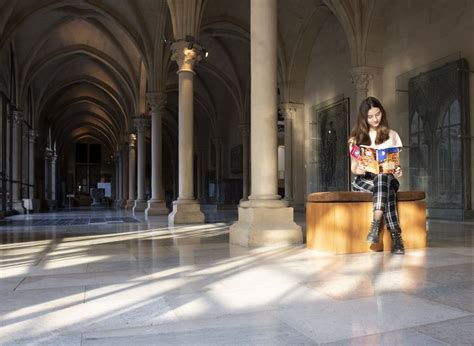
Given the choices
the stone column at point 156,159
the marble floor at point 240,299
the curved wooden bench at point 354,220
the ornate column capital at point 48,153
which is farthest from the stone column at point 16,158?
the curved wooden bench at point 354,220

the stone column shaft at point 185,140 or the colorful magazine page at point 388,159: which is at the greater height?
the stone column shaft at point 185,140

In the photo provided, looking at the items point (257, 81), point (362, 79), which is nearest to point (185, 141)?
point (257, 81)

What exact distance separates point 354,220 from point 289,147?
14122 millimetres

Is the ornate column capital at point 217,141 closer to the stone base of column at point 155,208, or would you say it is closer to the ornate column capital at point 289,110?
the ornate column capital at point 289,110

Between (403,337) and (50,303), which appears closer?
(403,337)

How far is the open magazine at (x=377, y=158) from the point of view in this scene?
16.7 feet

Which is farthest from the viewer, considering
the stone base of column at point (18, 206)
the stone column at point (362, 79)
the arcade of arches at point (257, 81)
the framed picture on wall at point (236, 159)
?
the framed picture on wall at point (236, 159)

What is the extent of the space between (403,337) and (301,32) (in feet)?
57.3

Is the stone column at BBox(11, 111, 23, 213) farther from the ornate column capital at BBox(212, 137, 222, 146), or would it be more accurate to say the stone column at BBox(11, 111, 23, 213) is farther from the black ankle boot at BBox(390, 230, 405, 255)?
the black ankle boot at BBox(390, 230, 405, 255)

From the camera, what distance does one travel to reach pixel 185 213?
39.5ft

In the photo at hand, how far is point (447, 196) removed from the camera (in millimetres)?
12391

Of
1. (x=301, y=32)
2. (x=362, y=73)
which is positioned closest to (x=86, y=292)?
(x=362, y=73)

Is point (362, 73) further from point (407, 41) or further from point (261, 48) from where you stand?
point (261, 48)

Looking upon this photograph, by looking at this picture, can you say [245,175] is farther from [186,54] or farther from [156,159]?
[186,54]
